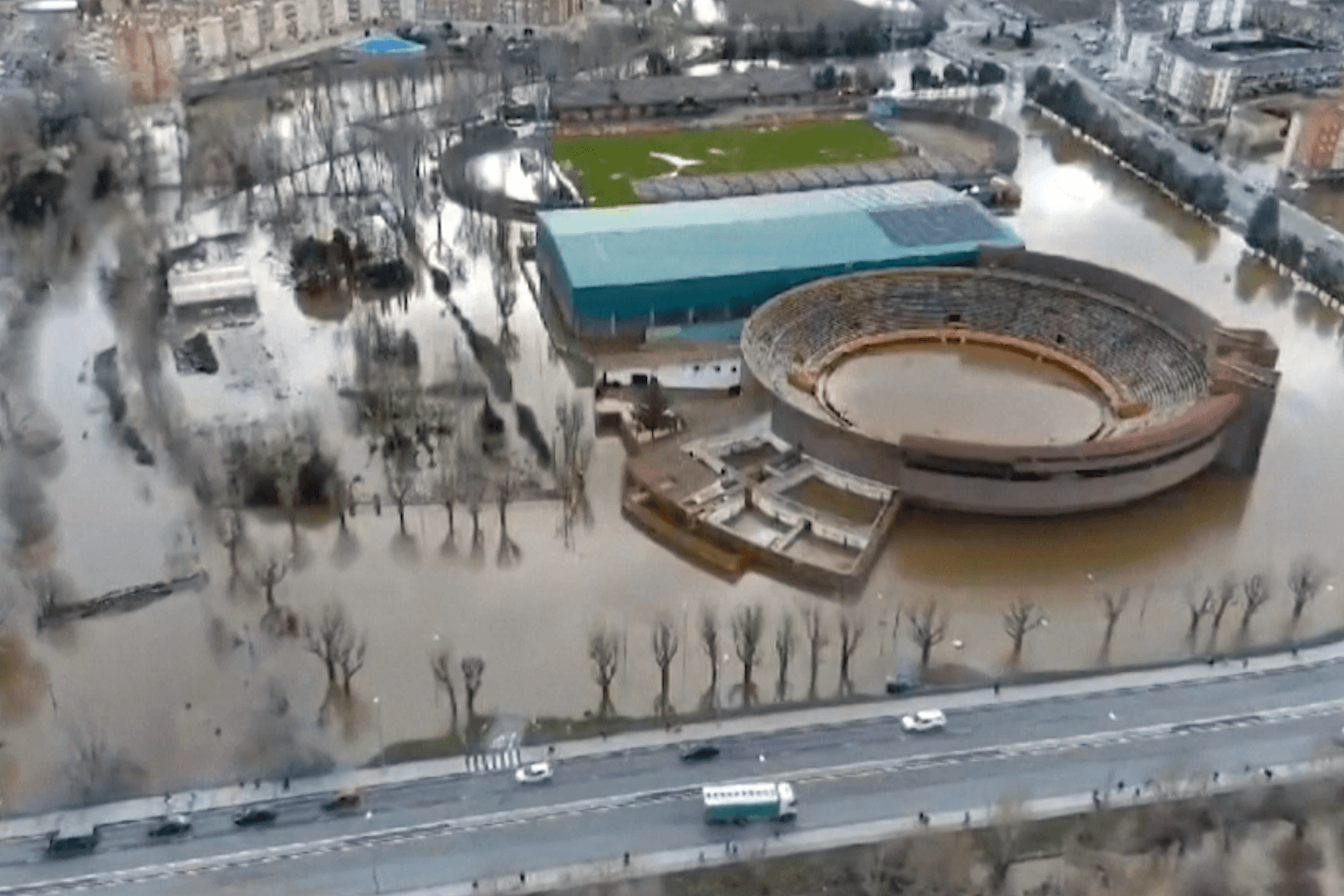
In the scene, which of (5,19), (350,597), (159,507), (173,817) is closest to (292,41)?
(5,19)

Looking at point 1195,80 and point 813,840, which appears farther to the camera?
point 1195,80

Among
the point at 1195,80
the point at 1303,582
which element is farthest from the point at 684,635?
the point at 1195,80

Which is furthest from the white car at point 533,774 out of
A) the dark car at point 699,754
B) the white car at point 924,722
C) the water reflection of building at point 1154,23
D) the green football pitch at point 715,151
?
the water reflection of building at point 1154,23

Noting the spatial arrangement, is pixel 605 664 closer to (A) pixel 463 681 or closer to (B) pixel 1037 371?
(A) pixel 463 681

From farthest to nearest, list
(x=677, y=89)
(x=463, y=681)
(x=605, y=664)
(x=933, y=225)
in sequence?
(x=677, y=89) → (x=933, y=225) → (x=463, y=681) → (x=605, y=664)

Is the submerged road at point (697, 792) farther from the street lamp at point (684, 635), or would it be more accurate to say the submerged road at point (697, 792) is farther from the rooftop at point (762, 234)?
the rooftop at point (762, 234)

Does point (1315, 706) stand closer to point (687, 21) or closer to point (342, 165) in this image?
point (342, 165)
